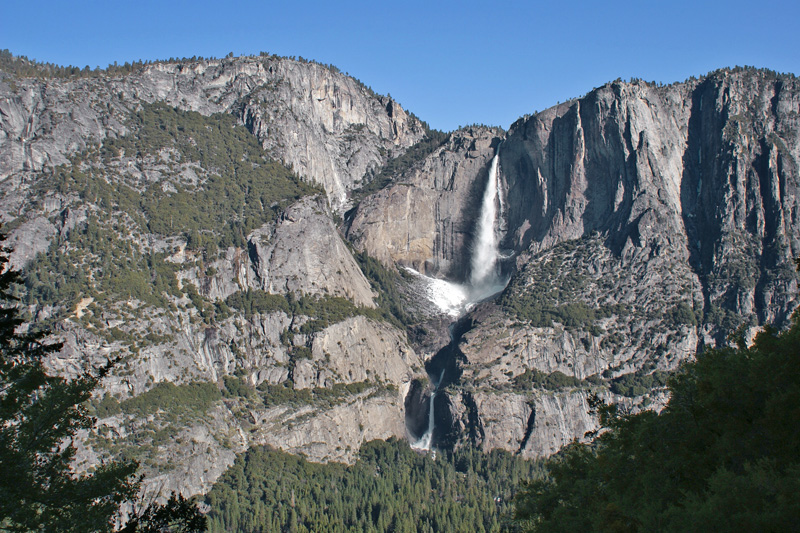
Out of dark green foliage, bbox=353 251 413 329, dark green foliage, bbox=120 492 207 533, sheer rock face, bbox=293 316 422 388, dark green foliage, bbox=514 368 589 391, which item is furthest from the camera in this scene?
dark green foliage, bbox=353 251 413 329

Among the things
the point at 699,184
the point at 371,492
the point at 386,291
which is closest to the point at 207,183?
the point at 386,291

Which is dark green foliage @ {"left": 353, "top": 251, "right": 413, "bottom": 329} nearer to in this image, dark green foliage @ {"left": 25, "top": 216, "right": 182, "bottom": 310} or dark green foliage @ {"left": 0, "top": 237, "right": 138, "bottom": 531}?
dark green foliage @ {"left": 25, "top": 216, "right": 182, "bottom": 310}

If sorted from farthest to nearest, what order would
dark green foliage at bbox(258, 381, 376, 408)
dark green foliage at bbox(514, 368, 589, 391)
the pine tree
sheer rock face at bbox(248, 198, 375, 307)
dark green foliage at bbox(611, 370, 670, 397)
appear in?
sheer rock face at bbox(248, 198, 375, 307) < dark green foliage at bbox(514, 368, 589, 391) < dark green foliage at bbox(611, 370, 670, 397) < dark green foliage at bbox(258, 381, 376, 408) < the pine tree

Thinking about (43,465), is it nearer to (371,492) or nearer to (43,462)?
(43,462)

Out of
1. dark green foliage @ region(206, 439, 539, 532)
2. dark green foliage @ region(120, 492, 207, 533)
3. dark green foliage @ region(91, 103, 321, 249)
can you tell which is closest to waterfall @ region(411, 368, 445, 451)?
dark green foliage @ region(206, 439, 539, 532)

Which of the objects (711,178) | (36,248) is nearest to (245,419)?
(36,248)
